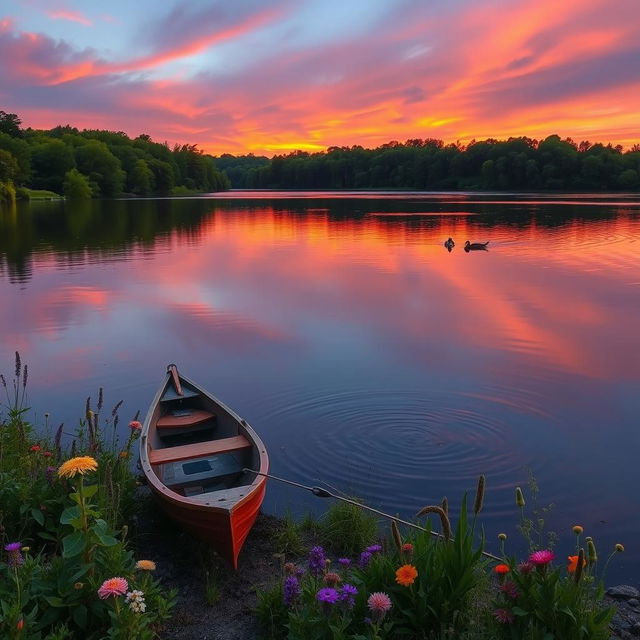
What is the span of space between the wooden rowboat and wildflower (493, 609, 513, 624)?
7.95ft

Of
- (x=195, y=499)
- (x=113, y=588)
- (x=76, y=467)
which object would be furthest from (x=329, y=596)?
(x=195, y=499)

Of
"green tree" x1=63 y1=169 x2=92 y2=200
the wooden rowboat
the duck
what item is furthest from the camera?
"green tree" x1=63 y1=169 x2=92 y2=200

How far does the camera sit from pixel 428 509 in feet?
11.7

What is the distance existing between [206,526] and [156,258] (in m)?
26.4

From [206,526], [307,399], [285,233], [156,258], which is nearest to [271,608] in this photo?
[206,526]

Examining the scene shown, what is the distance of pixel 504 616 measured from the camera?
3.73m

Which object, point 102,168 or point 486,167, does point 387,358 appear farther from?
point 486,167

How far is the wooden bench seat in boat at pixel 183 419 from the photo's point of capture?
819 centimetres

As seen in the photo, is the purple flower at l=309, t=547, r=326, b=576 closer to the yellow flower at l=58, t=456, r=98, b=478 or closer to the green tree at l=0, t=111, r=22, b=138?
the yellow flower at l=58, t=456, r=98, b=478

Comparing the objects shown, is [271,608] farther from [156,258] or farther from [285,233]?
[285,233]

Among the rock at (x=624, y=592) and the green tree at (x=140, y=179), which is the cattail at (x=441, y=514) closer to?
the rock at (x=624, y=592)

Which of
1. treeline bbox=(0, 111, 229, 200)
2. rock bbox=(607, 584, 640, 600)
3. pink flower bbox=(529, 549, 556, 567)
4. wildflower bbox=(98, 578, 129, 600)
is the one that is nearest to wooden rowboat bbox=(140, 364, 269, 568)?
wildflower bbox=(98, 578, 129, 600)

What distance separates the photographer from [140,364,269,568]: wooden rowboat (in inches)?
219

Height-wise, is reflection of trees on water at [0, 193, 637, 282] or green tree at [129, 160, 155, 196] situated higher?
green tree at [129, 160, 155, 196]
